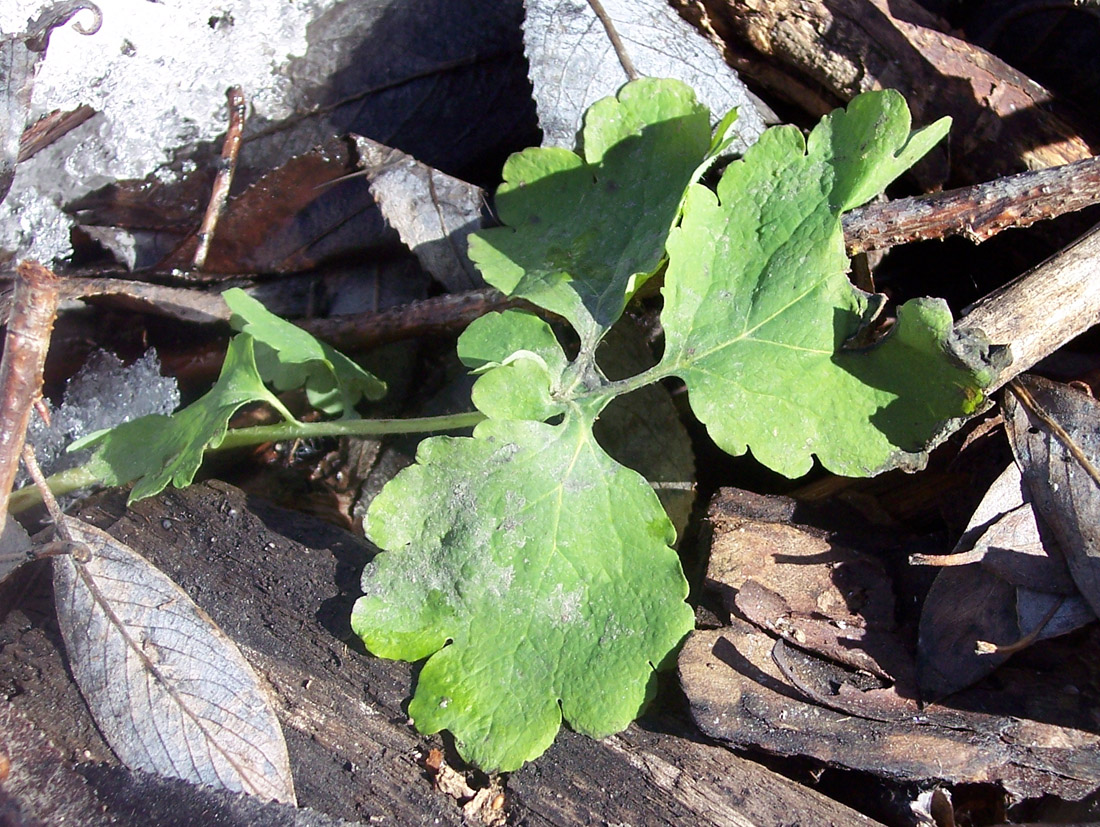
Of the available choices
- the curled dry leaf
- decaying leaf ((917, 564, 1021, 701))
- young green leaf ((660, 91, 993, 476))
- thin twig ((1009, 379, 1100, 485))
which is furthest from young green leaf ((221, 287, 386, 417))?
thin twig ((1009, 379, 1100, 485))

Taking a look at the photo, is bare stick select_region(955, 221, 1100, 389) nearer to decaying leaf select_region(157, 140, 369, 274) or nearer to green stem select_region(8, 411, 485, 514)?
green stem select_region(8, 411, 485, 514)

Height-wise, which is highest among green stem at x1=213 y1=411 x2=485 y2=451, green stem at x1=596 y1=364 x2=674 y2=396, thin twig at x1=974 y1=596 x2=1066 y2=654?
green stem at x1=596 y1=364 x2=674 y2=396

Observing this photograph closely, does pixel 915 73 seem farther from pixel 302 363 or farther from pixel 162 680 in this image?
pixel 162 680

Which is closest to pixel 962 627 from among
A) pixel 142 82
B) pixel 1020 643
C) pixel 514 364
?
pixel 1020 643

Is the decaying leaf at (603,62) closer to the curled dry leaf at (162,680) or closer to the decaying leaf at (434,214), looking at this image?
the decaying leaf at (434,214)

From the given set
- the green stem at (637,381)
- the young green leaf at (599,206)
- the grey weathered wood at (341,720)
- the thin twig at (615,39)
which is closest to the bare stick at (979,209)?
the young green leaf at (599,206)
